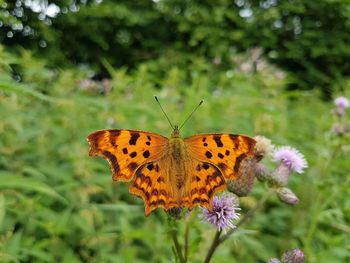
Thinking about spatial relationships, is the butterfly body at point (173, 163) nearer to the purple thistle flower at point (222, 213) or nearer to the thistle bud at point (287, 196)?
the purple thistle flower at point (222, 213)

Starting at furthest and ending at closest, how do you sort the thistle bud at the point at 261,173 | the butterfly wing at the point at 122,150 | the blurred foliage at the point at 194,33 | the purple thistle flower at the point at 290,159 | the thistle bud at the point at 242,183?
the blurred foliage at the point at 194,33, the purple thistle flower at the point at 290,159, the thistle bud at the point at 261,173, the thistle bud at the point at 242,183, the butterfly wing at the point at 122,150

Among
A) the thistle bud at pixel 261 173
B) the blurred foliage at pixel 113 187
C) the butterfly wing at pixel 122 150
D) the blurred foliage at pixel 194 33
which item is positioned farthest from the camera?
the blurred foliage at pixel 194 33

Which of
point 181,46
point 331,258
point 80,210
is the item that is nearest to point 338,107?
point 331,258

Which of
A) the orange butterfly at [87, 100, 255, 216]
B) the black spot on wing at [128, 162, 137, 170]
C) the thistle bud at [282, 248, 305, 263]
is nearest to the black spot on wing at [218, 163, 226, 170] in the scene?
the orange butterfly at [87, 100, 255, 216]

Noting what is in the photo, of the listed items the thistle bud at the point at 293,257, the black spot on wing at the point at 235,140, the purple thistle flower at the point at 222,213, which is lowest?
the thistle bud at the point at 293,257

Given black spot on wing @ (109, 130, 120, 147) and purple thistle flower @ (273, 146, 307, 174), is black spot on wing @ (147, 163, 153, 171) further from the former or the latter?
purple thistle flower @ (273, 146, 307, 174)

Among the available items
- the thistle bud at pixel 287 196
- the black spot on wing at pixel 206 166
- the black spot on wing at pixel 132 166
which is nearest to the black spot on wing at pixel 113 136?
the black spot on wing at pixel 132 166

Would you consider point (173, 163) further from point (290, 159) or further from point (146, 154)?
point (290, 159)

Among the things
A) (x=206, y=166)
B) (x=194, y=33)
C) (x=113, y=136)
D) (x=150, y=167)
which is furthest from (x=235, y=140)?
(x=194, y=33)
